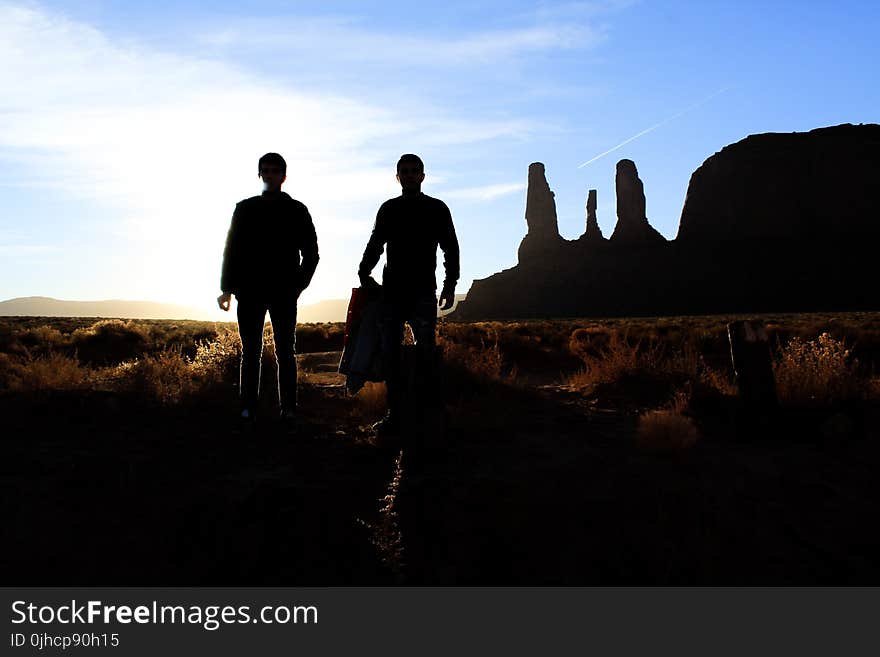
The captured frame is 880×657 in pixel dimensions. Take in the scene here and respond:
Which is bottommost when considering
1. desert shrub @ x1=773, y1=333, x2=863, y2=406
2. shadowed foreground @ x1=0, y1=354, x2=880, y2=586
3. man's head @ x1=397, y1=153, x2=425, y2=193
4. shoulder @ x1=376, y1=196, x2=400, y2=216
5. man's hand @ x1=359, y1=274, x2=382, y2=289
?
shadowed foreground @ x1=0, y1=354, x2=880, y2=586

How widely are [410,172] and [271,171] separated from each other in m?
1.17

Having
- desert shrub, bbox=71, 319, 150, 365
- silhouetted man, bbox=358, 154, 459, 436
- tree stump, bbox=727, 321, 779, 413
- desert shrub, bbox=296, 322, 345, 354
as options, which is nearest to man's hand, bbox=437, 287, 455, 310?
silhouetted man, bbox=358, 154, 459, 436

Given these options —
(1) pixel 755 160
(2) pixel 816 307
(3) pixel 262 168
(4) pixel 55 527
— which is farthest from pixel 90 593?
(1) pixel 755 160

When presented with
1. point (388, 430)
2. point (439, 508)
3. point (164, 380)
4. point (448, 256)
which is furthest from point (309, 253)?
point (164, 380)

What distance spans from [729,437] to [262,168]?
14.1 ft

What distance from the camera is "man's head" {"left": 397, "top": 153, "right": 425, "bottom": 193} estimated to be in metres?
4.87

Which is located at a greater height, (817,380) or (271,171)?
(271,171)

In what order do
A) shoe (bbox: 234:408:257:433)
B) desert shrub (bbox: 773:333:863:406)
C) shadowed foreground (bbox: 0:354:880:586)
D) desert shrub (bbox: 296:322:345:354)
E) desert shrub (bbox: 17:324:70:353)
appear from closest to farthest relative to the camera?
→ shadowed foreground (bbox: 0:354:880:586) → shoe (bbox: 234:408:257:433) → desert shrub (bbox: 773:333:863:406) → desert shrub (bbox: 17:324:70:353) → desert shrub (bbox: 296:322:345:354)

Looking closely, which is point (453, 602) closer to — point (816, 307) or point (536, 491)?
point (536, 491)

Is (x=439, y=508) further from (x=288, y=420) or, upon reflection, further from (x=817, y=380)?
(x=817, y=380)

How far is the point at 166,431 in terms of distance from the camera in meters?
5.36

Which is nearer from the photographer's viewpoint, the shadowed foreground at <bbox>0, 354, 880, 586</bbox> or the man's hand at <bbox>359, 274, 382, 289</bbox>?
the shadowed foreground at <bbox>0, 354, 880, 586</bbox>

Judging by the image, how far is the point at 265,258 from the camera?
16.8 feet

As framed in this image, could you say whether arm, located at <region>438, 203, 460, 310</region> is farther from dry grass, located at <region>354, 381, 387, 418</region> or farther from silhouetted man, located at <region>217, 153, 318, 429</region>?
dry grass, located at <region>354, 381, 387, 418</region>
